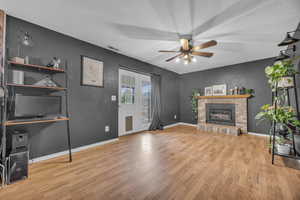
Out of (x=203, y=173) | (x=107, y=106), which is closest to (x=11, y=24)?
(x=107, y=106)

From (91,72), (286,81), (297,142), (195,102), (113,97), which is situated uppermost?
(91,72)

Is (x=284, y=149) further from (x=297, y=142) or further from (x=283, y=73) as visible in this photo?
(x=283, y=73)

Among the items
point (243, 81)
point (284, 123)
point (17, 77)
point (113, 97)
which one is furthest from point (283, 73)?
point (17, 77)

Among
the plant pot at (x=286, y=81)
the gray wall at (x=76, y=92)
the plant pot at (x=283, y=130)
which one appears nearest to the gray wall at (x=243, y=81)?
the plant pot at (x=283, y=130)

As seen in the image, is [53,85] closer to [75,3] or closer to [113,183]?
[75,3]

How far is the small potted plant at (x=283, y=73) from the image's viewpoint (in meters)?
1.96

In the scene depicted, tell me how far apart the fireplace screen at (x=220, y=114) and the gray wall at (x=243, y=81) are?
1.65 ft

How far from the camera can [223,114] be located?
4582 millimetres

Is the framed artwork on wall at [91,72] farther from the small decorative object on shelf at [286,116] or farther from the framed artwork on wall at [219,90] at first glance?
the framed artwork on wall at [219,90]

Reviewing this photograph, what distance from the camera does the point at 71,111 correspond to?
8.39 ft

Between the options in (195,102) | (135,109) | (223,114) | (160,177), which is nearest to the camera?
(160,177)

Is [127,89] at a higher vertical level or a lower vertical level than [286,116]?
higher

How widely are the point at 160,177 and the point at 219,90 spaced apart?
419 centimetres

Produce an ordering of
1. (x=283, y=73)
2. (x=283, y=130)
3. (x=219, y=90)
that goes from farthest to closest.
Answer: (x=219, y=90) → (x=283, y=130) → (x=283, y=73)
